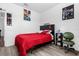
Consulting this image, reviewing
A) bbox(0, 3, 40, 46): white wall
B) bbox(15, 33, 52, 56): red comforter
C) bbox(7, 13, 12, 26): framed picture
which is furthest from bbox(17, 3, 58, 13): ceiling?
bbox(15, 33, 52, 56): red comforter

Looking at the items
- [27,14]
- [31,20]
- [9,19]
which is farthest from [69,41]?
[9,19]

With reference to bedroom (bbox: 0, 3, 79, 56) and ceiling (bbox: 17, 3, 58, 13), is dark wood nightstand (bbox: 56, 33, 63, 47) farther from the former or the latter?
ceiling (bbox: 17, 3, 58, 13)

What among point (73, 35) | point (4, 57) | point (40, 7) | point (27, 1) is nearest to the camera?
point (4, 57)

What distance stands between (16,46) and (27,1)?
4.29ft

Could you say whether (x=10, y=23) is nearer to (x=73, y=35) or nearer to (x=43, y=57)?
(x=43, y=57)

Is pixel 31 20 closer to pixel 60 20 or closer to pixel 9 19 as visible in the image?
pixel 9 19

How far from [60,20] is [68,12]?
45cm

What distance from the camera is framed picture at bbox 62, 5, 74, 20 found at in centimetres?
259

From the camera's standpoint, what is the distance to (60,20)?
3.02m

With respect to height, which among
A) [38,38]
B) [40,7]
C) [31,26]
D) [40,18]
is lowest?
[38,38]

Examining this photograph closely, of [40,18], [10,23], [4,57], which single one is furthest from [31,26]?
[4,57]

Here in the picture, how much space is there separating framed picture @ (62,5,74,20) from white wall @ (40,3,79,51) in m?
0.10

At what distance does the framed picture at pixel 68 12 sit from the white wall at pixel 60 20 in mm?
95

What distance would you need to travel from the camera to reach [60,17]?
Answer: 299cm
